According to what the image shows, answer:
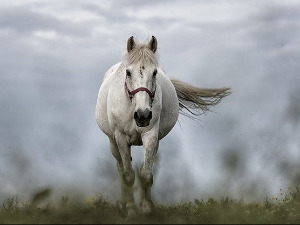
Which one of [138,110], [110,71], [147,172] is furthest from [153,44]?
[110,71]

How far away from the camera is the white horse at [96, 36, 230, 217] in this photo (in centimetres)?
881

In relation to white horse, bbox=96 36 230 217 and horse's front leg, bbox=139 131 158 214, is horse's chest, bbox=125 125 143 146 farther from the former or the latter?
horse's front leg, bbox=139 131 158 214

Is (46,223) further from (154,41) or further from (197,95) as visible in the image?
(197,95)

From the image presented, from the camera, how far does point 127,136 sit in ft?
32.0

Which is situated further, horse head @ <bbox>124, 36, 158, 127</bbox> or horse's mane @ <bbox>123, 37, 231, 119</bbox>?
horse's mane @ <bbox>123, 37, 231, 119</bbox>

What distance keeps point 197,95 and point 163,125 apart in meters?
2.41

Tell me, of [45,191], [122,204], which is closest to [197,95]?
[122,204]

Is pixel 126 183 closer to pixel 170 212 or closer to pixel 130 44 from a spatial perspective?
pixel 170 212

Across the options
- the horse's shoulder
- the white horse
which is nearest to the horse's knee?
the white horse

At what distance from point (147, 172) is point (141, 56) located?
1.82m

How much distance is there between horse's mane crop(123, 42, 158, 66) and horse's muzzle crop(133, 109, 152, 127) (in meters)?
0.81

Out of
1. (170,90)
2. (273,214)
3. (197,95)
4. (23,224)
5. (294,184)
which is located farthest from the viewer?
(197,95)

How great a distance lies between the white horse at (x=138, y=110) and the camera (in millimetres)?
8812

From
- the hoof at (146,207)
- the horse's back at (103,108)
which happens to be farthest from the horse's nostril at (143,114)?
the horse's back at (103,108)
